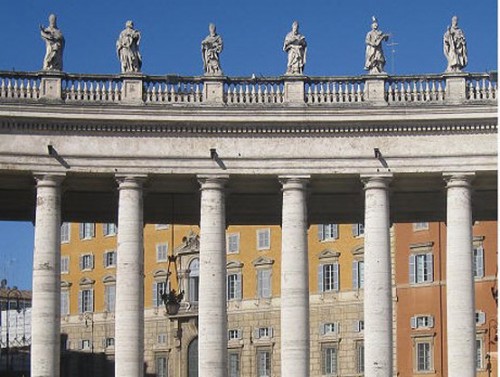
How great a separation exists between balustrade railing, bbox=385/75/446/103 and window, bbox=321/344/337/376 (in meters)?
71.9

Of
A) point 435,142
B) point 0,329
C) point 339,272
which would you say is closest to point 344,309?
point 339,272

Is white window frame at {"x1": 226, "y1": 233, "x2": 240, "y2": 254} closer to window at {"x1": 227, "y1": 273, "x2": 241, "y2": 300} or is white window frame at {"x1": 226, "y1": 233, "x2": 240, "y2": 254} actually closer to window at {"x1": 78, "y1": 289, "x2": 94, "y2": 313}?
window at {"x1": 227, "y1": 273, "x2": 241, "y2": 300}

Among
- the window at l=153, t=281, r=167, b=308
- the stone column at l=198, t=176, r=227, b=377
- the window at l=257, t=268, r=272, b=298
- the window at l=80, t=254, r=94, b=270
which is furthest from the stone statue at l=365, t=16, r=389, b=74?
the window at l=80, t=254, r=94, b=270

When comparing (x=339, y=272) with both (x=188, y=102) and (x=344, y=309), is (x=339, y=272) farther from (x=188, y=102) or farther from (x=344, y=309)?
(x=188, y=102)

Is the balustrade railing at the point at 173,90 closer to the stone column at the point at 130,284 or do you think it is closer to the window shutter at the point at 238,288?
the stone column at the point at 130,284

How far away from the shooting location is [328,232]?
14125 centimetres

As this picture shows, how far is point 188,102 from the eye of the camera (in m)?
70.6

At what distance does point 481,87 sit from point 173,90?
14702 millimetres

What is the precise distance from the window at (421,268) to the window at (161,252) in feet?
105

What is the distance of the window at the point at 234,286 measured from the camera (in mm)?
147125

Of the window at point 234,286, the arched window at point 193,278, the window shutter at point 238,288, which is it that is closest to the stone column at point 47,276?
the window at point 234,286

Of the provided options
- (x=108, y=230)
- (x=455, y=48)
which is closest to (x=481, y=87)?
(x=455, y=48)

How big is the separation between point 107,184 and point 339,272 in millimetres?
70702

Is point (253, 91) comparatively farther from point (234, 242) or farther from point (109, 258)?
point (109, 258)
